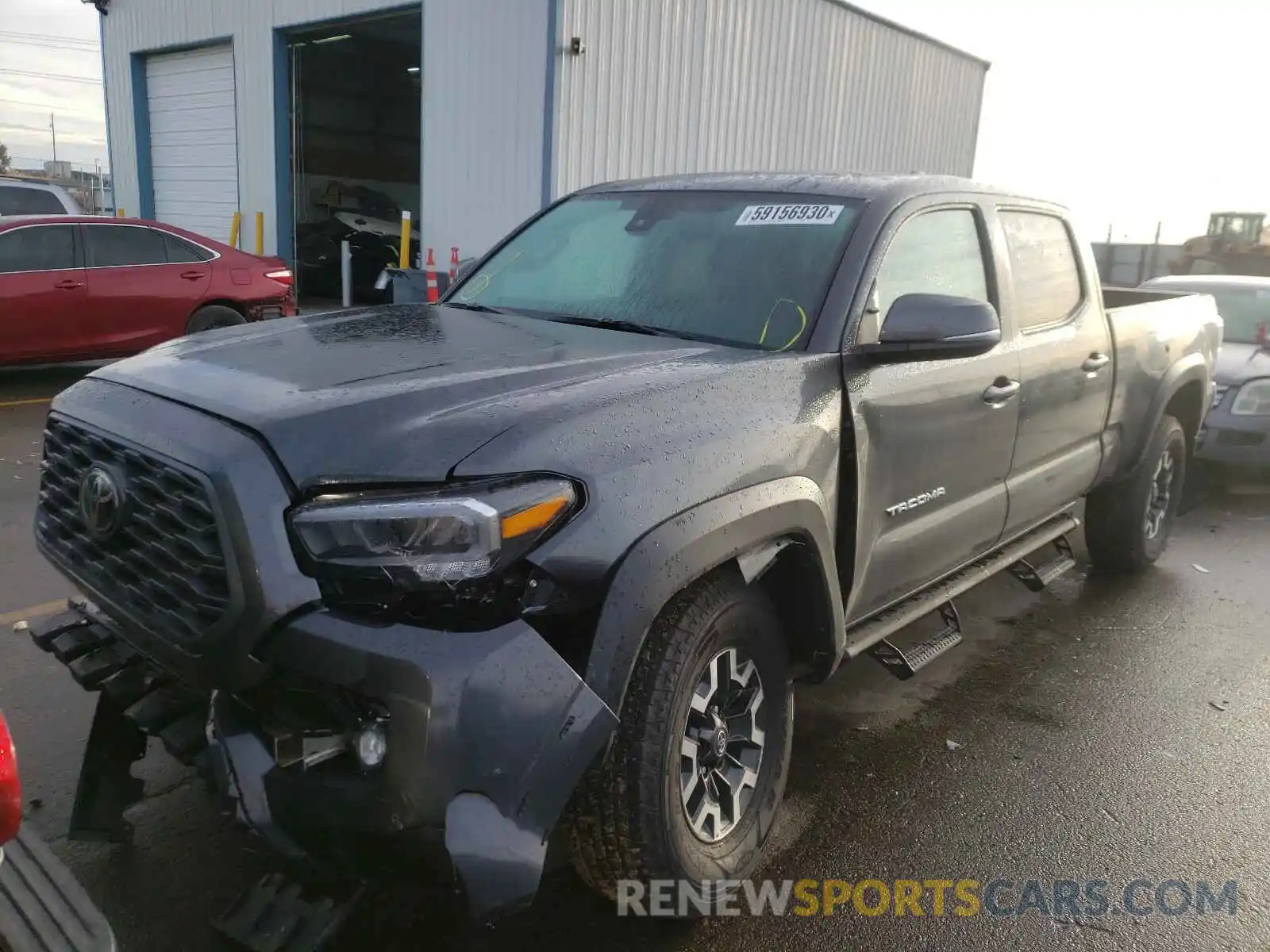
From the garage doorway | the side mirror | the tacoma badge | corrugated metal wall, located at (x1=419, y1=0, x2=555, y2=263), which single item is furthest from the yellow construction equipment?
the side mirror

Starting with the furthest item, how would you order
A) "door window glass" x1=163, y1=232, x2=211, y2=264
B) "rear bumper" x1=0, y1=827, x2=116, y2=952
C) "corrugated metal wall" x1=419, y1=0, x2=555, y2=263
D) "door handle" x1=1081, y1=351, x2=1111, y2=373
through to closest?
"corrugated metal wall" x1=419, y1=0, x2=555, y2=263 < "door window glass" x1=163, y1=232, x2=211, y2=264 < "door handle" x1=1081, y1=351, x2=1111, y2=373 < "rear bumper" x1=0, y1=827, x2=116, y2=952

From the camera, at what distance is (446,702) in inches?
72.1

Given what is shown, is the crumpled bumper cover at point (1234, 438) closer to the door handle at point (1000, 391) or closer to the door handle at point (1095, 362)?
the door handle at point (1095, 362)

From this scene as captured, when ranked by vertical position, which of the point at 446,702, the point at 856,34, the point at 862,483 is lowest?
the point at 446,702

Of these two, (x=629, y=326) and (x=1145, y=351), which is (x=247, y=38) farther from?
(x=629, y=326)

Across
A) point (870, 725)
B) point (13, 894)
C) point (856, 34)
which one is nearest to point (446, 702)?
point (13, 894)

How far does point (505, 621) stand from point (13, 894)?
3.03 ft

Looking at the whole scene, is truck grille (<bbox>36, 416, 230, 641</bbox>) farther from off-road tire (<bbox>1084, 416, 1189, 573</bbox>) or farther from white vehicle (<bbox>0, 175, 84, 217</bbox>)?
white vehicle (<bbox>0, 175, 84, 217</bbox>)

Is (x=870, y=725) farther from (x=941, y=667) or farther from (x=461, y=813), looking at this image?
(x=461, y=813)

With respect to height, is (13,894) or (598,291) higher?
(598,291)

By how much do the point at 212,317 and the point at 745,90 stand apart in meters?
8.35

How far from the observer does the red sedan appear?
8500mm

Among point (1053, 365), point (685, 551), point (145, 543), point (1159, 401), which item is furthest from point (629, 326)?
point (1159, 401)

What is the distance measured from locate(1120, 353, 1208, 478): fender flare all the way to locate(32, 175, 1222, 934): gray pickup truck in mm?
1649
